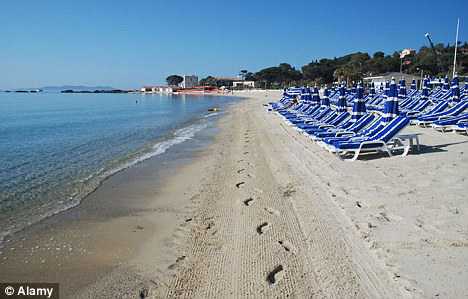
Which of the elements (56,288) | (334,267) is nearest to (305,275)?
(334,267)

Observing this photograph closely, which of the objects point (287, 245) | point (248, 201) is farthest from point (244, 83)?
point (287, 245)

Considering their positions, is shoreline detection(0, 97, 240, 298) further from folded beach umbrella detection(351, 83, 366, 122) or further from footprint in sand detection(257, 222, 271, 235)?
folded beach umbrella detection(351, 83, 366, 122)

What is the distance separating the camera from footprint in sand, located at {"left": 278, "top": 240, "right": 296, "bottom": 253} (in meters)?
3.66

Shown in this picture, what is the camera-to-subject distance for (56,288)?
344 cm

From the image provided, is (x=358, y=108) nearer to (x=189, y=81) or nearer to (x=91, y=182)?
(x=91, y=182)

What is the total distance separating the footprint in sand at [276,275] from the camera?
3.12m

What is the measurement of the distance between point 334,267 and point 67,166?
855 cm

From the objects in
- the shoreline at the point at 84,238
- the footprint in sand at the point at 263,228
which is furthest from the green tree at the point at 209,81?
the footprint in sand at the point at 263,228

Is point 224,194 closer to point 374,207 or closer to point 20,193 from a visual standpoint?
point 374,207

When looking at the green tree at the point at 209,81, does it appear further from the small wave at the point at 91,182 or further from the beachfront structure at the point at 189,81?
the small wave at the point at 91,182

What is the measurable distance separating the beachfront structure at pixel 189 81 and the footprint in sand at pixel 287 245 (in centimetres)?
15173

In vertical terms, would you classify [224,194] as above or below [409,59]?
below

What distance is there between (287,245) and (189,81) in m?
154

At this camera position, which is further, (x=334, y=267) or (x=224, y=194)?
(x=224, y=194)
